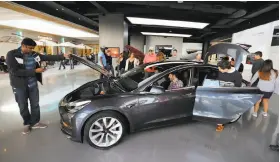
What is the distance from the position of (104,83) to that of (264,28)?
5.24m

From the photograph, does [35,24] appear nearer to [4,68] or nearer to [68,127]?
[4,68]

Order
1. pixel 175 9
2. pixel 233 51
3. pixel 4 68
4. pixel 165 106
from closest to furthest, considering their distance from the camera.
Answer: pixel 165 106 < pixel 233 51 < pixel 175 9 < pixel 4 68

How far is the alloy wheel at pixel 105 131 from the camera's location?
2197 mm

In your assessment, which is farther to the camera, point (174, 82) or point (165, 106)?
point (174, 82)

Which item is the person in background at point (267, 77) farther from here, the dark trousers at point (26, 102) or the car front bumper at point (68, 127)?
the dark trousers at point (26, 102)

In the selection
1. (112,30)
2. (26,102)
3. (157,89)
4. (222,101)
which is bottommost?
(26,102)

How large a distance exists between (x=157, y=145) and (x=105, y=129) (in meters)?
0.75

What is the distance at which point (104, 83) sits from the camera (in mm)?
2967

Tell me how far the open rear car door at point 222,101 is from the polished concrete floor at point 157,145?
0.38m

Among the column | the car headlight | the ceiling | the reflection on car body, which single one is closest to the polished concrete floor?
the reflection on car body

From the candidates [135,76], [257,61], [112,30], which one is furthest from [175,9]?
[135,76]

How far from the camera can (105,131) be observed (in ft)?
7.31

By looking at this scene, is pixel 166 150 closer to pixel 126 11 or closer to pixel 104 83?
pixel 104 83

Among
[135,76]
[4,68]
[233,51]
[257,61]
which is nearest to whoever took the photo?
[233,51]
